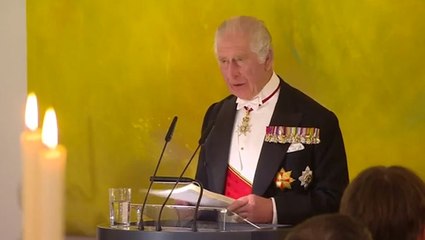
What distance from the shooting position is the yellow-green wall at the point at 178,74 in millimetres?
2738

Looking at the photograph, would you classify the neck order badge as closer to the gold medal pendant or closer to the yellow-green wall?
the gold medal pendant

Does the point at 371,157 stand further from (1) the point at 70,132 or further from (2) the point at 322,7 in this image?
(1) the point at 70,132

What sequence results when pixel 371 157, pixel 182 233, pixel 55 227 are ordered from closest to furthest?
pixel 55 227 → pixel 182 233 → pixel 371 157

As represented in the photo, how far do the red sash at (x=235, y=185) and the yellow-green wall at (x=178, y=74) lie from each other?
1.73ft

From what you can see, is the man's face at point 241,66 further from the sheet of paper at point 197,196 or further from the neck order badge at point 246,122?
the sheet of paper at point 197,196

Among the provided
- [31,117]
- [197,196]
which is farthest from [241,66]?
[31,117]

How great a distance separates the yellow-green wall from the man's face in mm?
375

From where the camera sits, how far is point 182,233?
6.07ft

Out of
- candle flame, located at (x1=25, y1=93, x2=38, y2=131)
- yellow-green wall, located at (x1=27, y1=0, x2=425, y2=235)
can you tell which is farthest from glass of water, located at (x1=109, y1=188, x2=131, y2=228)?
candle flame, located at (x1=25, y1=93, x2=38, y2=131)

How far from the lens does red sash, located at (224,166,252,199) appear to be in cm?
244

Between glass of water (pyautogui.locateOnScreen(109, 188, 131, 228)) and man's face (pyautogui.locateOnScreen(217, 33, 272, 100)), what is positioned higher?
man's face (pyautogui.locateOnScreen(217, 33, 272, 100))

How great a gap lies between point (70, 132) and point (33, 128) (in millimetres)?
2532

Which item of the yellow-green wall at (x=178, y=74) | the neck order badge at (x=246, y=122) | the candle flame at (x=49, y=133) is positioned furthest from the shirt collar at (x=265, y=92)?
the candle flame at (x=49, y=133)

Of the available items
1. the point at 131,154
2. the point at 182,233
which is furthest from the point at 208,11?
the point at 182,233
